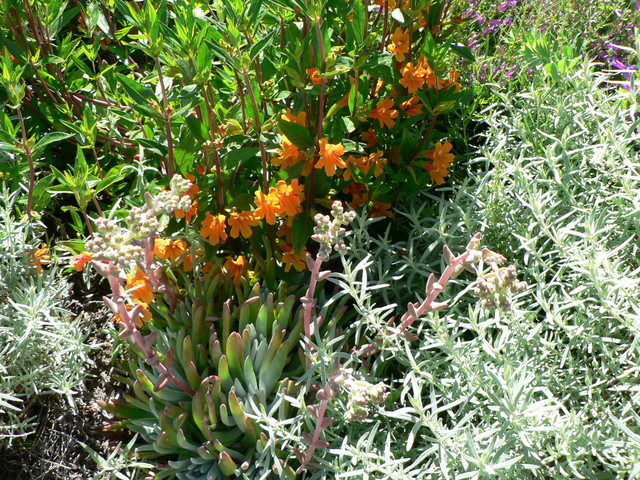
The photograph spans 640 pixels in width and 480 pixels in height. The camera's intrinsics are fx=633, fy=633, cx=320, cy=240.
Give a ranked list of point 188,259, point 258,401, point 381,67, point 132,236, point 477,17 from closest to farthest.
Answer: point 132,236, point 258,401, point 381,67, point 188,259, point 477,17

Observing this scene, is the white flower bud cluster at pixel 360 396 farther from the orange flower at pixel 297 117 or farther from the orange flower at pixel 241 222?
the orange flower at pixel 297 117

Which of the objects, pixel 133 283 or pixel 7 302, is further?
pixel 7 302

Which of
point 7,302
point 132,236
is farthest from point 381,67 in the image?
point 7,302

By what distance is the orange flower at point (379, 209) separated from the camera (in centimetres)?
215

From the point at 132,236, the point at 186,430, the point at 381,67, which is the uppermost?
the point at 381,67

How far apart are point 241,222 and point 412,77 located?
2.24 feet

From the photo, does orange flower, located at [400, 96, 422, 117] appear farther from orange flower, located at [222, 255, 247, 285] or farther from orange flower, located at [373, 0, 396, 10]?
orange flower, located at [222, 255, 247, 285]

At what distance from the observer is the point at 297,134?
1.85m

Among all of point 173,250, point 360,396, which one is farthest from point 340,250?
point 173,250

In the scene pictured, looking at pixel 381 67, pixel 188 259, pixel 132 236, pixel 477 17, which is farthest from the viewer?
Answer: pixel 477 17

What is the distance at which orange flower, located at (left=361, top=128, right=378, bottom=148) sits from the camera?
212 centimetres

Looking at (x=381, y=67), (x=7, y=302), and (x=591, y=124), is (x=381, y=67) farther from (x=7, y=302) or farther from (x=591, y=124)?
(x=7, y=302)

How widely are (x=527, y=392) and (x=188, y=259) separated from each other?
108 cm

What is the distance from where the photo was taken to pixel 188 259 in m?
2.00
